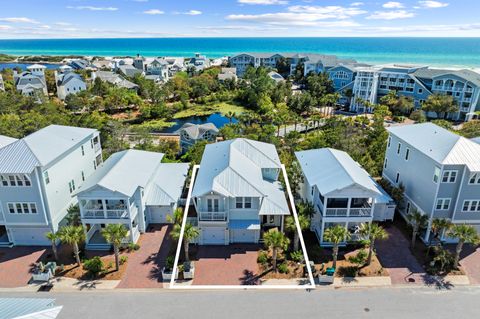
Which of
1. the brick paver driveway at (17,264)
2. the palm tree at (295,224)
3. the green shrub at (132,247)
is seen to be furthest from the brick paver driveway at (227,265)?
the brick paver driveway at (17,264)

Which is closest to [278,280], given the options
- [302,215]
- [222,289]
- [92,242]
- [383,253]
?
[222,289]

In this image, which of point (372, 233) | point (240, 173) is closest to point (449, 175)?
point (372, 233)

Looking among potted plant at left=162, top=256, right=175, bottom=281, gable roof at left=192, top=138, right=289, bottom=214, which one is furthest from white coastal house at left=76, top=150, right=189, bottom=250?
potted plant at left=162, top=256, right=175, bottom=281

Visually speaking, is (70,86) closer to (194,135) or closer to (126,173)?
(194,135)

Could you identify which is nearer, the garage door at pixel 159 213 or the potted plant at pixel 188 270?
the potted plant at pixel 188 270

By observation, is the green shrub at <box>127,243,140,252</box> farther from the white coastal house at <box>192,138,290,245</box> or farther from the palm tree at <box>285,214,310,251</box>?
the palm tree at <box>285,214,310,251</box>

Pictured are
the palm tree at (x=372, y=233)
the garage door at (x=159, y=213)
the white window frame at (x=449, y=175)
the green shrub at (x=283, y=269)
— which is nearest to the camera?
the palm tree at (x=372, y=233)

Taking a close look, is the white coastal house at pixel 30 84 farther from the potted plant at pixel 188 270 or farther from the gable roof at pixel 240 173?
the potted plant at pixel 188 270
